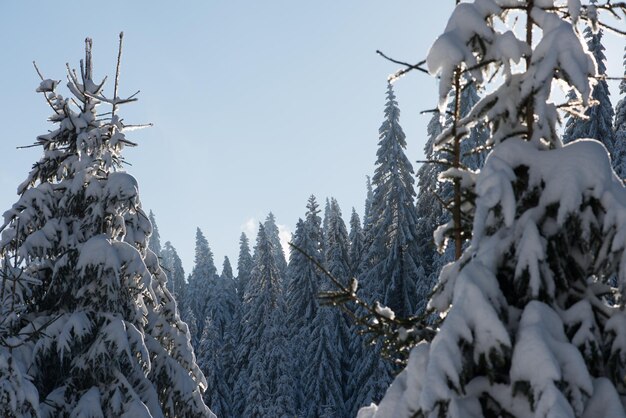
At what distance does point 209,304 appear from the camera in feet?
198

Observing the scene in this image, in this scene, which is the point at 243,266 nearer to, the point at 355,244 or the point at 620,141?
the point at 355,244

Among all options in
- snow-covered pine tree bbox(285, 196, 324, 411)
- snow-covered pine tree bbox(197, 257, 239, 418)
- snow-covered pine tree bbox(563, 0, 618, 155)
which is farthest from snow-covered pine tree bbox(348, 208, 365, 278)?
snow-covered pine tree bbox(563, 0, 618, 155)

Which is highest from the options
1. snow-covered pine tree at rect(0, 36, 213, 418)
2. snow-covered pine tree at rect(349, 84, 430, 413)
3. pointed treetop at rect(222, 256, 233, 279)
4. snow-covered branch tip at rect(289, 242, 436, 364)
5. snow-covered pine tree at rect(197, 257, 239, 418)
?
pointed treetop at rect(222, 256, 233, 279)

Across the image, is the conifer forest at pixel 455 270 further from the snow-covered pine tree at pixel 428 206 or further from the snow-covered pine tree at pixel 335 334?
the snow-covered pine tree at pixel 335 334

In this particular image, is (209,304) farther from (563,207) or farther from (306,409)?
(563,207)

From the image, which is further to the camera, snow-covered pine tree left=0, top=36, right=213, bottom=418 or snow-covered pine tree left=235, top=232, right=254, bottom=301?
snow-covered pine tree left=235, top=232, right=254, bottom=301

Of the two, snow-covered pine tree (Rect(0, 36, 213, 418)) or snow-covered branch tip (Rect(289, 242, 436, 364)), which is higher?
snow-covered pine tree (Rect(0, 36, 213, 418))

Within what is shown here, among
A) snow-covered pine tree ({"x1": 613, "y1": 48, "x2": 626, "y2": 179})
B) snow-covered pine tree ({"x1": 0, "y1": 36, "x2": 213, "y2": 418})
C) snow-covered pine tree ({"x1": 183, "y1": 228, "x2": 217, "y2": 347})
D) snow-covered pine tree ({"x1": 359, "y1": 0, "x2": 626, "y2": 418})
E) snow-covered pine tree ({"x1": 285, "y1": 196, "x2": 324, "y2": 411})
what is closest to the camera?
snow-covered pine tree ({"x1": 359, "y1": 0, "x2": 626, "y2": 418})

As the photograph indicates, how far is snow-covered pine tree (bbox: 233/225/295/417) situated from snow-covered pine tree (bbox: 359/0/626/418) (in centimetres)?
3689

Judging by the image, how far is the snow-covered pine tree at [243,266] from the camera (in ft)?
233

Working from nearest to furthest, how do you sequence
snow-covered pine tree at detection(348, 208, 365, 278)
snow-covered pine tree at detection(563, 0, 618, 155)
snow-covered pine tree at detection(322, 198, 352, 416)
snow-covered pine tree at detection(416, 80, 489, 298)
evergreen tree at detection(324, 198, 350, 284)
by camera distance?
snow-covered pine tree at detection(563, 0, 618, 155) → snow-covered pine tree at detection(416, 80, 489, 298) → snow-covered pine tree at detection(322, 198, 352, 416) → evergreen tree at detection(324, 198, 350, 284) → snow-covered pine tree at detection(348, 208, 365, 278)

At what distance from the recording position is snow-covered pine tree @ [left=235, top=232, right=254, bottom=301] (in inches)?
2790

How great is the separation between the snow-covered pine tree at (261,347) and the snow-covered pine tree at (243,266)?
1808 cm

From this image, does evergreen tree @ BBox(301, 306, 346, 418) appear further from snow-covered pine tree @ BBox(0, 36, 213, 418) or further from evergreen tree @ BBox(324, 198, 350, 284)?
snow-covered pine tree @ BBox(0, 36, 213, 418)
